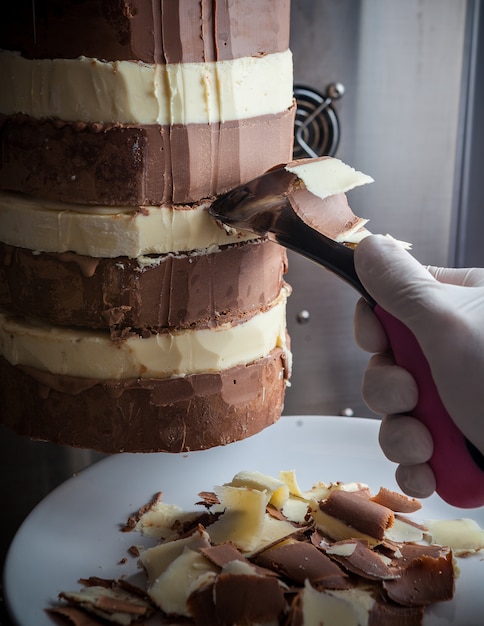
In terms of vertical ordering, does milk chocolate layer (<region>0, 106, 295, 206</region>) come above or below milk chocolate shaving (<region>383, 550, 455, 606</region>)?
above

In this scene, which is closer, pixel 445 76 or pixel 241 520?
pixel 241 520

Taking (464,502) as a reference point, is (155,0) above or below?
above

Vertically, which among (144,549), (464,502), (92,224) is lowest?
(144,549)

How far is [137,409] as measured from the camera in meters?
1.01

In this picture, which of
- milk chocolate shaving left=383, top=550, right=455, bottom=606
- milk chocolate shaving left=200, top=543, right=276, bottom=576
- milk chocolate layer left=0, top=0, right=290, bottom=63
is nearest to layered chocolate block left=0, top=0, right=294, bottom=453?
milk chocolate layer left=0, top=0, right=290, bottom=63

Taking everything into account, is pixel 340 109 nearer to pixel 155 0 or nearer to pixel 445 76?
pixel 445 76

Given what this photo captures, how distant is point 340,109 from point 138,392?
53 cm

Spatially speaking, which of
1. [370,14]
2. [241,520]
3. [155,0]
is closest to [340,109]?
[370,14]

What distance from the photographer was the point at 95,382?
100 centimetres

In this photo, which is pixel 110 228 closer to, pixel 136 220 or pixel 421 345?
pixel 136 220

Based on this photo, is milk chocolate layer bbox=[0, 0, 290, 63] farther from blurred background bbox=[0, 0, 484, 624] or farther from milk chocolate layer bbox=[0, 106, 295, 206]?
blurred background bbox=[0, 0, 484, 624]

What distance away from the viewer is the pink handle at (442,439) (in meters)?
0.91

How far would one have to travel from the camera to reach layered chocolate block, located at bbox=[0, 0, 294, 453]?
0.92 metres

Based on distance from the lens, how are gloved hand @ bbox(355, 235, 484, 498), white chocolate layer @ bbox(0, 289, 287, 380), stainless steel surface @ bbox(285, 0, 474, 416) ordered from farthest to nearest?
1. stainless steel surface @ bbox(285, 0, 474, 416)
2. white chocolate layer @ bbox(0, 289, 287, 380)
3. gloved hand @ bbox(355, 235, 484, 498)
